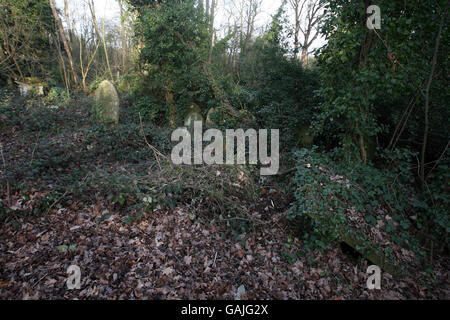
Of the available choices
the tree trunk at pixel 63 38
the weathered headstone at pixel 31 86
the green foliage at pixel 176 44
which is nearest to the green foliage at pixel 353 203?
the green foliage at pixel 176 44

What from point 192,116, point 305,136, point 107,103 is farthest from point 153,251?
point 192,116

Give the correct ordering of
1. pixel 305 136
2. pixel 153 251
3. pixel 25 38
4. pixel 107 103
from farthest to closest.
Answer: pixel 25 38, pixel 107 103, pixel 305 136, pixel 153 251

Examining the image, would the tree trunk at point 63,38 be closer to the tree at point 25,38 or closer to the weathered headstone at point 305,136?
the tree at point 25,38

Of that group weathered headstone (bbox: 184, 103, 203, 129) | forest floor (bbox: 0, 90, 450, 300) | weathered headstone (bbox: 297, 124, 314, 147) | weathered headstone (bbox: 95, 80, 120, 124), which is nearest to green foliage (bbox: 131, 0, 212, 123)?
weathered headstone (bbox: 184, 103, 203, 129)

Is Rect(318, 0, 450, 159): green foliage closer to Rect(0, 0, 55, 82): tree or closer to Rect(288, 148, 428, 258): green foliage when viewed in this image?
Rect(288, 148, 428, 258): green foliage

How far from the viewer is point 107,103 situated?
25.2 ft

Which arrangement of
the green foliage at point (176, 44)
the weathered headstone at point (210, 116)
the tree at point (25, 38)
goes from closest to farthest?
the green foliage at point (176, 44)
the weathered headstone at point (210, 116)
the tree at point (25, 38)

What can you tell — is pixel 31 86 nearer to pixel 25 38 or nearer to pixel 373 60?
pixel 25 38

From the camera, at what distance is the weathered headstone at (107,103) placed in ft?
24.6

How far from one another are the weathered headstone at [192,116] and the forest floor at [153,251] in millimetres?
4654

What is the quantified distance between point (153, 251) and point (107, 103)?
6.16 m

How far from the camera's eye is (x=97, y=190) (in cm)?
418
